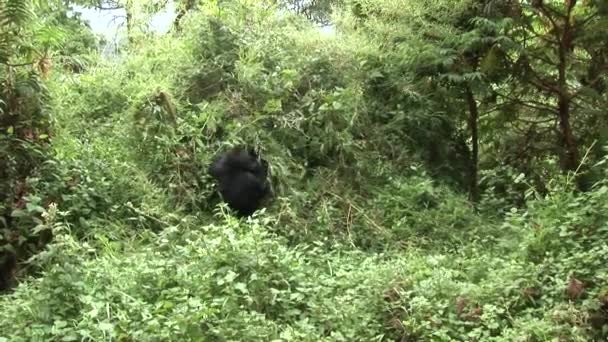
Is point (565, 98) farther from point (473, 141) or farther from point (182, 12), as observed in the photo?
point (182, 12)

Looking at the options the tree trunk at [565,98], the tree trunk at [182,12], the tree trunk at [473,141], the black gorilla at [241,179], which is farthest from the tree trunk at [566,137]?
the tree trunk at [182,12]

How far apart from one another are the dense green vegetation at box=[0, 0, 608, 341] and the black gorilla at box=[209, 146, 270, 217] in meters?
0.12

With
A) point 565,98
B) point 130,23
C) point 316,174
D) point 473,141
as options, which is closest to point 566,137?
point 565,98

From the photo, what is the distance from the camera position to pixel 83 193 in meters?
5.46

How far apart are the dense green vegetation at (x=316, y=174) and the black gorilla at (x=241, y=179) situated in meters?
0.12

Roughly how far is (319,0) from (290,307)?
1024 centimetres

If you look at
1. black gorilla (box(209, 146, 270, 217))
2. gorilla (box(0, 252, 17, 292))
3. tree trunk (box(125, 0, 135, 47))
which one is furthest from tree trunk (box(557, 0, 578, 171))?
gorilla (box(0, 252, 17, 292))

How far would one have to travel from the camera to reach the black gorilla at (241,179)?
19.2 ft

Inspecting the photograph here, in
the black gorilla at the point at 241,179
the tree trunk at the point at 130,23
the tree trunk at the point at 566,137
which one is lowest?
the black gorilla at the point at 241,179

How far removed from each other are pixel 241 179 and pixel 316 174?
831mm

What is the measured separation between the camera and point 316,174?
6.38 meters

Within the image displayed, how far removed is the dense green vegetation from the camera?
389 centimetres

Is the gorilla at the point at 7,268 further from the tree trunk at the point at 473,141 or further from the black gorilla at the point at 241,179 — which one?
the tree trunk at the point at 473,141

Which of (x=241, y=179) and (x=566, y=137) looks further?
(x=566, y=137)
